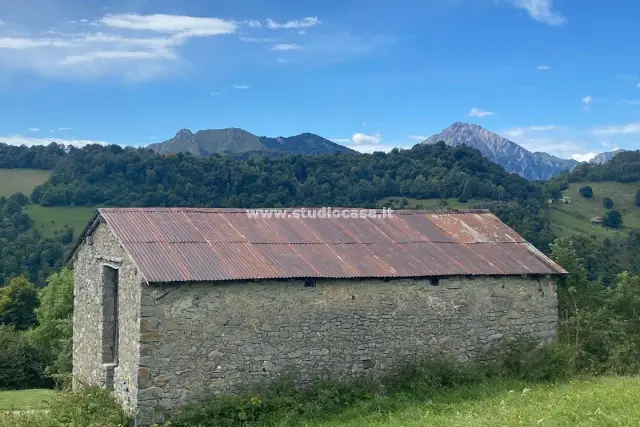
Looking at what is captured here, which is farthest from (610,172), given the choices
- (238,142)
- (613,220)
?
(238,142)

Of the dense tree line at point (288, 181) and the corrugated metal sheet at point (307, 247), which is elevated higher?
the dense tree line at point (288, 181)

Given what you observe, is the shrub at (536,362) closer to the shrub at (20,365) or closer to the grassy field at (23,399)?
the grassy field at (23,399)

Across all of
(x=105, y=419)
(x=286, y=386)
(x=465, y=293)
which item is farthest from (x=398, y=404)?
(x=105, y=419)

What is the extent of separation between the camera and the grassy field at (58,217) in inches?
2643

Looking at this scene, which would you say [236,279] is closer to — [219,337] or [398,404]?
[219,337]

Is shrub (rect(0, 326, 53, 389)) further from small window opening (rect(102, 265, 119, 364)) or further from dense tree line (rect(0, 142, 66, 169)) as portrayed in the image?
dense tree line (rect(0, 142, 66, 169))

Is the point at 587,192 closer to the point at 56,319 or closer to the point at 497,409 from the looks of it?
the point at 56,319

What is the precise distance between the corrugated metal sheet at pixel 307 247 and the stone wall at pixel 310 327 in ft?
0.98

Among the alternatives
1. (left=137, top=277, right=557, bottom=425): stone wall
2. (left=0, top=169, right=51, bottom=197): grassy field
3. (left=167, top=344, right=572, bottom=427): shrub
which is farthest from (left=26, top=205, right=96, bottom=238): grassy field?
(left=167, top=344, right=572, bottom=427): shrub

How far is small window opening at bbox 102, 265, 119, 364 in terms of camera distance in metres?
14.0

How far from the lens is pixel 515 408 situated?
11.0 meters

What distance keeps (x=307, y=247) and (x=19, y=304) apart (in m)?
30.6

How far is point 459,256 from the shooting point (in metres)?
15.7

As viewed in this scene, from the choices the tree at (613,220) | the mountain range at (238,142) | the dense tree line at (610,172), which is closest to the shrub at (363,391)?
the tree at (613,220)
